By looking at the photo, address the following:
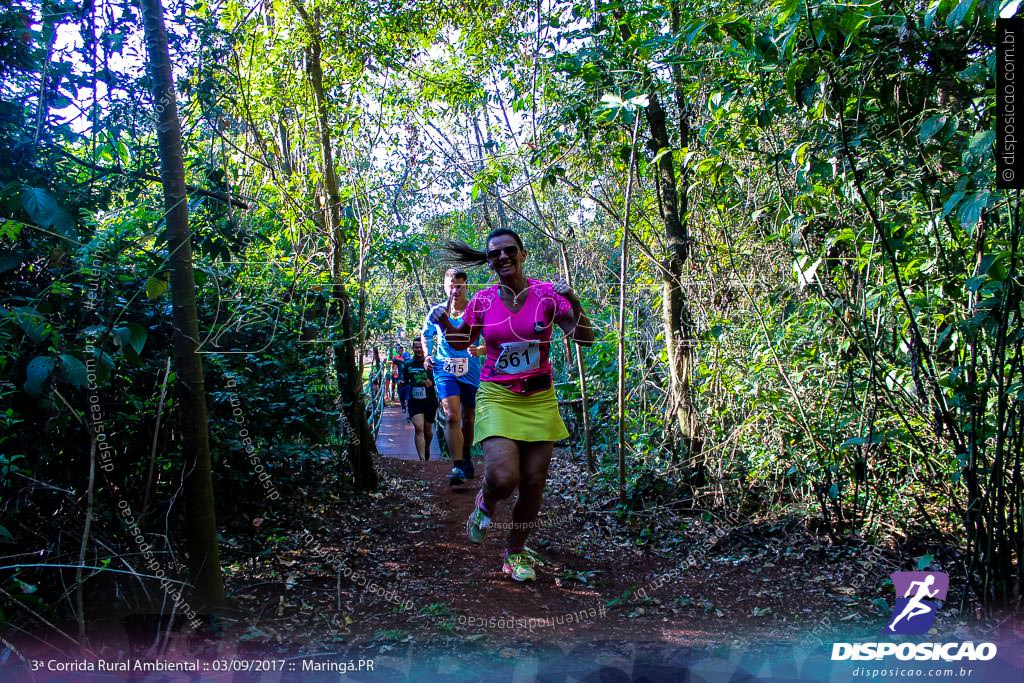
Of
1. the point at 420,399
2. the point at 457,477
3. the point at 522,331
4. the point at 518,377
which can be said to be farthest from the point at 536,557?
the point at 420,399

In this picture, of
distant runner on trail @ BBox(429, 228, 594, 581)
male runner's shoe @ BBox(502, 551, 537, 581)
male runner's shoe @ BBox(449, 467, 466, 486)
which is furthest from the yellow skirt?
male runner's shoe @ BBox(449, 467, 466, 486)

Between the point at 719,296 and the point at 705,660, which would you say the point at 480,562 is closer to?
Answer: the point at 705,660

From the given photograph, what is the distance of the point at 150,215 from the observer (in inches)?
138

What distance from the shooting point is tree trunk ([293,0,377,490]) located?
6184mm

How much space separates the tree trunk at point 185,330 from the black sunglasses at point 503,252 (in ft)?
5.70

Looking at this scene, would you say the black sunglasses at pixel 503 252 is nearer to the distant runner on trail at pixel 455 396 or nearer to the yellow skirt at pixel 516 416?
the yellow skirt at pixel 516 416

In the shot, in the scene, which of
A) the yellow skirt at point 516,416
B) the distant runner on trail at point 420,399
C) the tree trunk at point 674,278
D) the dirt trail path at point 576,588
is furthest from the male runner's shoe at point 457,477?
the distant runner on trail at point 420,399

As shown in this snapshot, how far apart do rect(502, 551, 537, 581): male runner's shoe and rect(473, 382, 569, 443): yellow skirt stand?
70 centimetres

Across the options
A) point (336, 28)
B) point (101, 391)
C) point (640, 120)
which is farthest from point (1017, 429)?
point (336, 28)

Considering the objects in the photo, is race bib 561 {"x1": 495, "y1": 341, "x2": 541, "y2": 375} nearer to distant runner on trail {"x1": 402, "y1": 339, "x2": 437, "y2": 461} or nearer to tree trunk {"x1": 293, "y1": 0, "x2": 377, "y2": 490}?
tree trunk {"x1": 293, "y1": 0, "x2": 377, "y2": 490}

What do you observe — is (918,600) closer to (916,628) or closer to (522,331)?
(916,628)

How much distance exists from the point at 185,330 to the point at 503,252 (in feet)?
6.02

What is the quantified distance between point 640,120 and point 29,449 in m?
4.47

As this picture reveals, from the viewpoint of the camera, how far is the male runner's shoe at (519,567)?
170 inches
